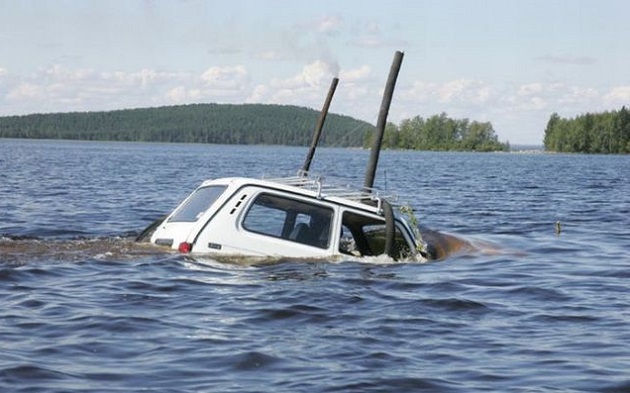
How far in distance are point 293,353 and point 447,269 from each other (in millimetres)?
6360

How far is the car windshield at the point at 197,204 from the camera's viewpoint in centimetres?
1515

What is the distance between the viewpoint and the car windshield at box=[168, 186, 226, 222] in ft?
49.7

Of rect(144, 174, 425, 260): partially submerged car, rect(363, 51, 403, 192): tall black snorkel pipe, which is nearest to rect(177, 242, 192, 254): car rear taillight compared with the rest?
rect(144, 174, 425, 260): partially submerged car

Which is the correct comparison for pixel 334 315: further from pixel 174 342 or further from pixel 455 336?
pixel 174 342

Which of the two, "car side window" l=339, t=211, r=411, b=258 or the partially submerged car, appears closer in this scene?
the partially submerged car

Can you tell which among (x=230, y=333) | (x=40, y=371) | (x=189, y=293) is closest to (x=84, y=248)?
(x=189, y=293)

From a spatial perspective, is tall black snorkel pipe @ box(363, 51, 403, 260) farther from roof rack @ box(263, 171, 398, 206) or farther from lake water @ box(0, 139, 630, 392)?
roof rack @ box(263, 171, 398, 206)

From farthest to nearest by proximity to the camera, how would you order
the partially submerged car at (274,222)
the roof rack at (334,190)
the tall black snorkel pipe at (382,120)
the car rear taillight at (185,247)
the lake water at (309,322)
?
the tall black snorkel pipe at (382,120)
the roof rack at (334,190)
the car rear taillight at (185,247)
the partially submerged car at (274,222)
the lake water at (309,322)

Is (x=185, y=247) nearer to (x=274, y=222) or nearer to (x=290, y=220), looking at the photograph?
(x=274, y=222)

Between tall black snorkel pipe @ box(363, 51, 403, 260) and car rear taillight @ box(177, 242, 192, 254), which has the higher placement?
tall black snorkel pipe @ box(363, 51, 403, 260)

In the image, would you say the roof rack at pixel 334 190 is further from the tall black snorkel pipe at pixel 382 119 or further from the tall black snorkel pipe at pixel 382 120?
the tall black snorkel pipe at pixel 382 119

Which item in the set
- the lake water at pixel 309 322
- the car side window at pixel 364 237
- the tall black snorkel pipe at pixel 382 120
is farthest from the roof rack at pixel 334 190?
the tall black snorkel pipe at pixel 382 120

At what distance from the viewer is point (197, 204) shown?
15383mm

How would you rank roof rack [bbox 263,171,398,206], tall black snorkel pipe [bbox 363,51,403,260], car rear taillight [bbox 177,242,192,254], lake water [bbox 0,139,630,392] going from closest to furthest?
lake water [bbox 0,139,630,392], car rear taillight [bbox 177,242,192,254], roof rack [bbox 263,171,398,206], tall black snorkel pipe [bbox 363,51,403,260]
